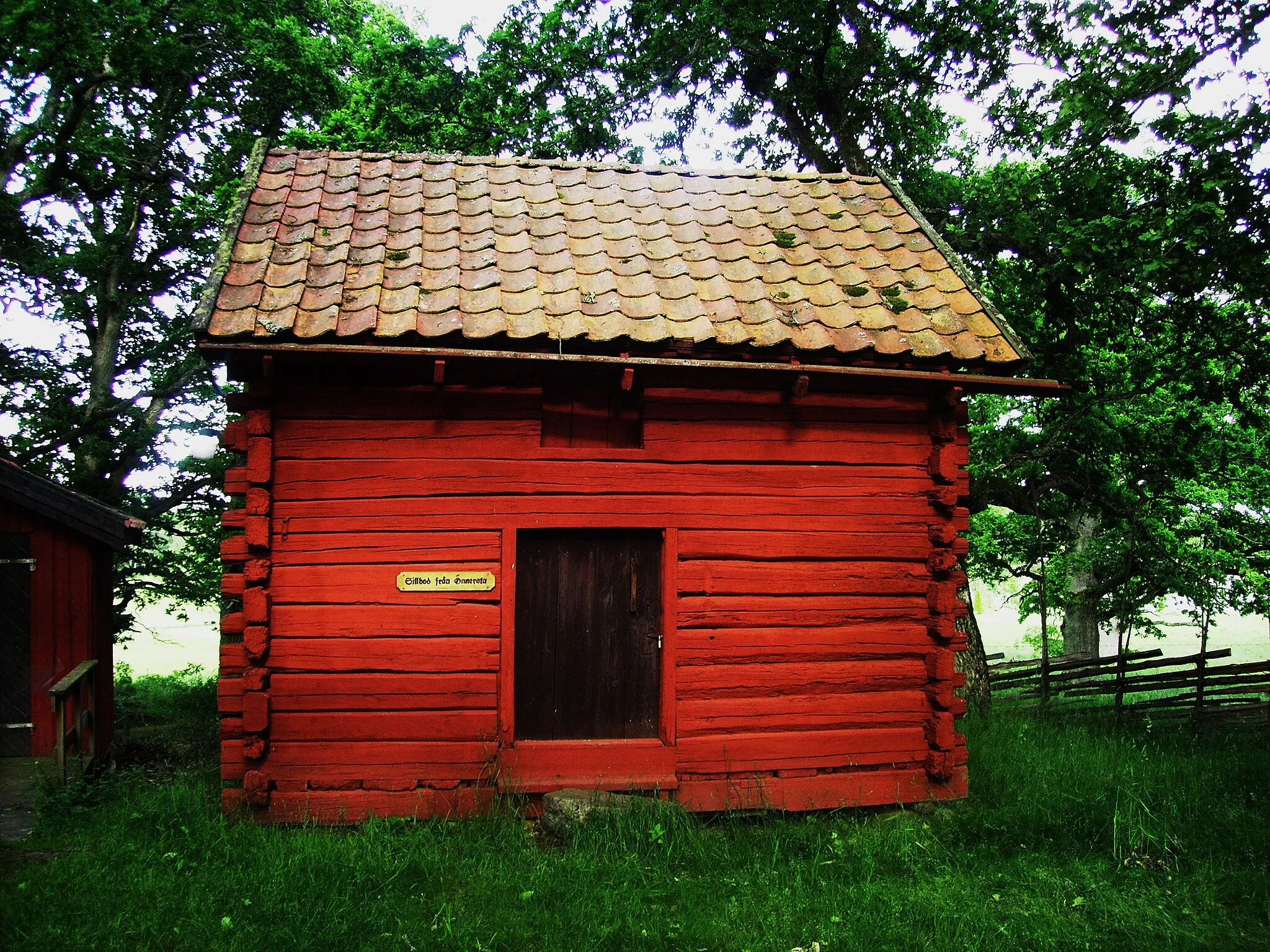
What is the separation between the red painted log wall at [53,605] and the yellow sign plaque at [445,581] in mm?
3829

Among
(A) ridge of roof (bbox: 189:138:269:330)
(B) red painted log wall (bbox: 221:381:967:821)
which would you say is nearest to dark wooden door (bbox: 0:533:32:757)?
(B) red painted log wall (bbox: 221:381:967:821)

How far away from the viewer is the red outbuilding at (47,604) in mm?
7504

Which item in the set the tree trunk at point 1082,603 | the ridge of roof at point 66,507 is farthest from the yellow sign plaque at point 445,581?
the tree trunk at point 1082,603

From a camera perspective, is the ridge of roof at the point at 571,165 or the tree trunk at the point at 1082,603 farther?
the tree trunk at the point at 1082,603

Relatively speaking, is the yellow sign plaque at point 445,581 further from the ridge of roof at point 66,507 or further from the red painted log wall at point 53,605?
the red painted log wall at point 53,605

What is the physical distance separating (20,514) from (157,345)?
630 centimetres

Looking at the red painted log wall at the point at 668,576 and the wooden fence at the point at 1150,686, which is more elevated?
the red painted log wall at the point at 668,576

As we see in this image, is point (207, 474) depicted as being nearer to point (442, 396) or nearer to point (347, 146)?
point (347, 146)

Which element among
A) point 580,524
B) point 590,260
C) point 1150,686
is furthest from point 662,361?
point 1150,686

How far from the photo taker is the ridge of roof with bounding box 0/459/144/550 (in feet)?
24.4

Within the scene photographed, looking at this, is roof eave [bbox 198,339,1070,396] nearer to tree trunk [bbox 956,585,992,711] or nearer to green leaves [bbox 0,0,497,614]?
tree trunk [bbox 956,585,992,711]

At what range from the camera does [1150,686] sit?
1181 cm

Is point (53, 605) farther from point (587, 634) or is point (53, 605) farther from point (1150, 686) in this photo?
point (1150, 686)

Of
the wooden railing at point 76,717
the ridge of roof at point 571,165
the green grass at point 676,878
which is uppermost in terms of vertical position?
the ridge of roof at point 571,165
